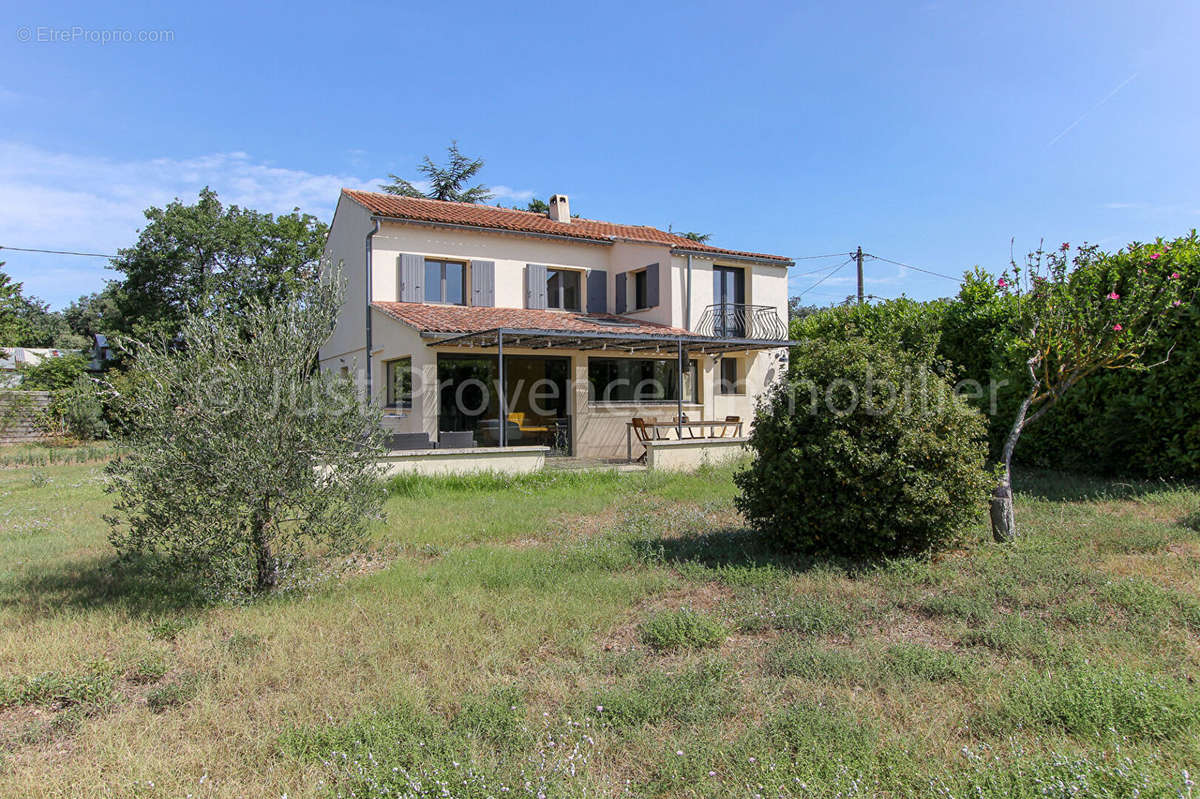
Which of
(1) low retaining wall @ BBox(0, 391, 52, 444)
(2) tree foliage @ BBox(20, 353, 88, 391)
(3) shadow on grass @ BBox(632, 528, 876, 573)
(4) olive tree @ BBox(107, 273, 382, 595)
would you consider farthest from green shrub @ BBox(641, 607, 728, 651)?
(2) tree foliage @ BBox(20, 353, 88, 391)

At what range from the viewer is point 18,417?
81.9ft

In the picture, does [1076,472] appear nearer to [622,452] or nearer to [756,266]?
[622,452]

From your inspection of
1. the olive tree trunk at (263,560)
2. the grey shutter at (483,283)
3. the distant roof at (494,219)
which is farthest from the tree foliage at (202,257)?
the olive tree trunk at (263,560)

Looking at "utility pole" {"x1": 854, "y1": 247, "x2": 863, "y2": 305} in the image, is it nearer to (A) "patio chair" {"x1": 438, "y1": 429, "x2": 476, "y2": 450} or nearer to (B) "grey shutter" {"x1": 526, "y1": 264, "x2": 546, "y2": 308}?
(B) "grey shutter" {"x1": 526, "y1": 264, "x2": 546, "y2": 308}

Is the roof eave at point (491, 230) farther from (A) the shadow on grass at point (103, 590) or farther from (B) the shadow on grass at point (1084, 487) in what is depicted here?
(B) the shadow on grass at point (1084, 487)

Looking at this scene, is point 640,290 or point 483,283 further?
point 640,290

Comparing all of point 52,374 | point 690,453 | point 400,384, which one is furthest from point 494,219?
point 52,374

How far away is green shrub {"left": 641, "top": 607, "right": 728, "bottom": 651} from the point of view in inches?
179

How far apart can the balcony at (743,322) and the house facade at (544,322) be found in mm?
35

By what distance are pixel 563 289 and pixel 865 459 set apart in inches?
578

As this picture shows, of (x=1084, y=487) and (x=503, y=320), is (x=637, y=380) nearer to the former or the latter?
(x=503, y=320)

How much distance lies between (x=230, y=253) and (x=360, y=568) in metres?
26.8

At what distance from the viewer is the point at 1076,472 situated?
10367 millimetres

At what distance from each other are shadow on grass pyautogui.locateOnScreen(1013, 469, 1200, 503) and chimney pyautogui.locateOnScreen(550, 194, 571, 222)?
1485 centimetres
